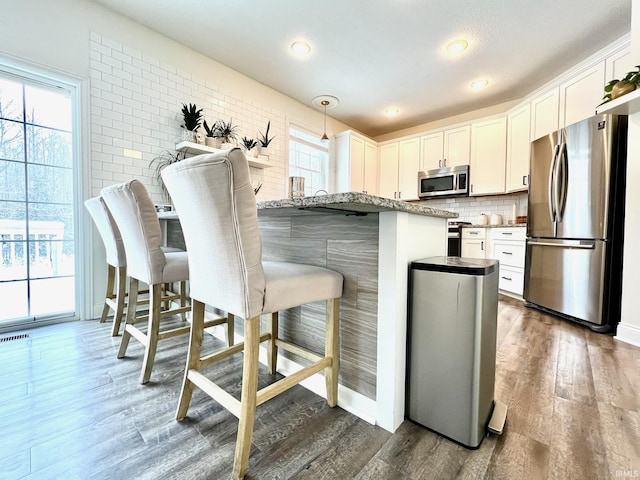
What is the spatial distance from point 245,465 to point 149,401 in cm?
68

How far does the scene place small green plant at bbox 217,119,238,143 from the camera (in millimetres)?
3281

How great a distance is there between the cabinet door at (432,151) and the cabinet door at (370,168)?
883 millimetres

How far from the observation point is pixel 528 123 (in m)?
3.60

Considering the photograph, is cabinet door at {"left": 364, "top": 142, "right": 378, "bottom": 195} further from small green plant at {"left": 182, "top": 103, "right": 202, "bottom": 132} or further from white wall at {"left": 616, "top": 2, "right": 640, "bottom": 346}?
white wall at {"left": 616, "top": 2, "right": 640, "bottom": 346}

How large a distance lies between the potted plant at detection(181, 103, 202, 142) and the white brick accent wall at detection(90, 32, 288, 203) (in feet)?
0.26

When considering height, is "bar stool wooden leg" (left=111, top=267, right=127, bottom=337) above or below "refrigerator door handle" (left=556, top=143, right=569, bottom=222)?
below

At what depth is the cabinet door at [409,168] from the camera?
16.1 ft

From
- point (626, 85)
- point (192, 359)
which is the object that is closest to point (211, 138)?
point (192, 359)

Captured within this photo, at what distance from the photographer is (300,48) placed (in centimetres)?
310

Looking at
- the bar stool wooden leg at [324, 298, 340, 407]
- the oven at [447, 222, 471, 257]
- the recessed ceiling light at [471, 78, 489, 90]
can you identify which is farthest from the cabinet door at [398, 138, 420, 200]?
the bar stool wooden leg at [324, 298, 340, 407]

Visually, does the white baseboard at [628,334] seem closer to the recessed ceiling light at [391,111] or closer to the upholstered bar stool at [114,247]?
the upholstered bar stool at [114,247]

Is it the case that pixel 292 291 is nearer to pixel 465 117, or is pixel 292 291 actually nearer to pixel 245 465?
pixel 245 465

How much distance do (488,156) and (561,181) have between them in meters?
1.64

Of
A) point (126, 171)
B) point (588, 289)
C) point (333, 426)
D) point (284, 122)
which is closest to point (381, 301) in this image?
point (333, 426)
